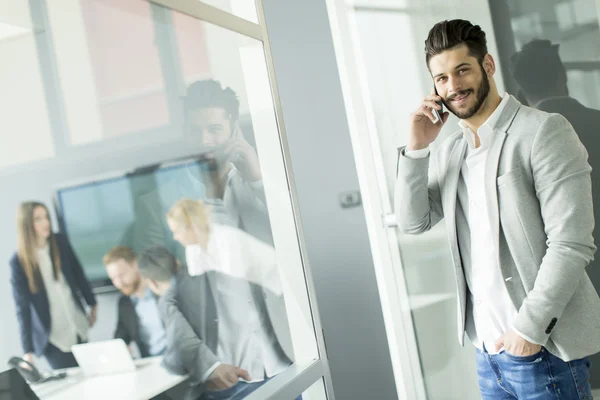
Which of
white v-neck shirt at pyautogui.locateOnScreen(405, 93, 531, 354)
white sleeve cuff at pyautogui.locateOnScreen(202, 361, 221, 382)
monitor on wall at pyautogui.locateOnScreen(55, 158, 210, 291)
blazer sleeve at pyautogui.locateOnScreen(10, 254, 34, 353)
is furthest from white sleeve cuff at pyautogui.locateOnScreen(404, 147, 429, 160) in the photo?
blazer sleeve at pyautogui.locateOnScreen(10, 254, 34, 353)

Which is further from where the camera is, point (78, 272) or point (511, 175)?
point (511, 175)

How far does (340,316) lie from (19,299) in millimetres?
2525

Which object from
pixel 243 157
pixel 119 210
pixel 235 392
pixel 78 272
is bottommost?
pixel 235 392

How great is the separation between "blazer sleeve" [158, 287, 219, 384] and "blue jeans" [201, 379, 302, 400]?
5 cm

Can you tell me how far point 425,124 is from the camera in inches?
77.0

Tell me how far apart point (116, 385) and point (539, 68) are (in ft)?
6.03

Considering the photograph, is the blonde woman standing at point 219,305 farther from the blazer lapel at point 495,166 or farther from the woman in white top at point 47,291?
the blazer lapel at point 495,166

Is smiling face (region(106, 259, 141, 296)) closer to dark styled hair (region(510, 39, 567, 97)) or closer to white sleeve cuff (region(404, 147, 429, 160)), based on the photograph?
white sleeve cuff (region(404, 147, 429, 160))

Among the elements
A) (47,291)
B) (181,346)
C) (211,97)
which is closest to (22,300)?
(47,291)

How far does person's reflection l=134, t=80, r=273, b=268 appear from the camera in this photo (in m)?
1.44

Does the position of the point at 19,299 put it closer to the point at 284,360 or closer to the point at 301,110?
the point at 284,360

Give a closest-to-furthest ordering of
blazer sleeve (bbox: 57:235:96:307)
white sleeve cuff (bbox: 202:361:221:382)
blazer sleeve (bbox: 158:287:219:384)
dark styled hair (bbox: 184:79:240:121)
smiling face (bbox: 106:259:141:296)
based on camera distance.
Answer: blazer sleeve (bbox: 57:235:96:307) → smiling face (bbox: 106:259:141:296) → blazer sleeve (bbox: 158:287:219:384) → white sleeve cuff (bbox: 202:361:221:382) → dark styled hair (bbox: 184:79:240:121)

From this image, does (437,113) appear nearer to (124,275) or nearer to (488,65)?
(488,65)

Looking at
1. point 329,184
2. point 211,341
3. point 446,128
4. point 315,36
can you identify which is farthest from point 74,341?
point 315,36
